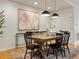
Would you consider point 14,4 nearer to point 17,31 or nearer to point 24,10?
point 24,10

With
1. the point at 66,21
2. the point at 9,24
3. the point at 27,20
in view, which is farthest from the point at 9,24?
the point at 66,21

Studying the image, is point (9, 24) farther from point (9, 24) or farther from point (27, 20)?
point (27, 20)

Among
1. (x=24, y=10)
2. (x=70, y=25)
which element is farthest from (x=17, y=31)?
(x=70, y=25)

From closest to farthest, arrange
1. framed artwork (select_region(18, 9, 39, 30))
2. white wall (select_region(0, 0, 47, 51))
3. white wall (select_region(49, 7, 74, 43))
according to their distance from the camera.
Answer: white wall (select_region(0, 0, 47, 51)) → framed artwork (select_region(18, 9, 39, 30)) → white wall (select_region(49, 7, 74, 43))

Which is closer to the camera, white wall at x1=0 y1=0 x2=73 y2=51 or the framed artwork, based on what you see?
white wall at x1=0 y1=0 x2=73 y2=51

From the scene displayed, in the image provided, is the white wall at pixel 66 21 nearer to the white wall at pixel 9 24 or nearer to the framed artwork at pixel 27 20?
the framed artwork at pixel 27 20

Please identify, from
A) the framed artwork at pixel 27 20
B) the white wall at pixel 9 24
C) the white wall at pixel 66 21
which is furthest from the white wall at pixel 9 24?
the white wall at pixel 66 21

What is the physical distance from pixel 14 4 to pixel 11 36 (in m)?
1.82

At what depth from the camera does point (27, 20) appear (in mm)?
6547

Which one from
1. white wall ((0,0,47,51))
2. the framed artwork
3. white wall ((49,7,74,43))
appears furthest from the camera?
white wall ((49,7,74,43))

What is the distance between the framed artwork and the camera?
6.11m

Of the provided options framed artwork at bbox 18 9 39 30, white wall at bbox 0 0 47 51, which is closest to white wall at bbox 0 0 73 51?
white wall at bbox 0 0 47 51

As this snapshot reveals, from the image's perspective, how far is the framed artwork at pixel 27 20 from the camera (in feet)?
20.1

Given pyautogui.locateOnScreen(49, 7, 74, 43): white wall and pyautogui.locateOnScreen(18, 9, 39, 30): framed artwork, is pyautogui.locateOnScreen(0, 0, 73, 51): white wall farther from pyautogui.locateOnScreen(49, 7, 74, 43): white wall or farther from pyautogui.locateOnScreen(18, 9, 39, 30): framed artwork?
pyautogui.locateOnScreen(49, 7, 74, 43): white wall
